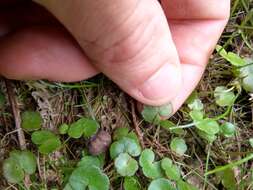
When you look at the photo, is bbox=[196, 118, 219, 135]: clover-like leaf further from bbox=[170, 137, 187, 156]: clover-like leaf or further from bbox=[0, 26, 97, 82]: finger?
bbox=[0, 26, 97, 82]: finger

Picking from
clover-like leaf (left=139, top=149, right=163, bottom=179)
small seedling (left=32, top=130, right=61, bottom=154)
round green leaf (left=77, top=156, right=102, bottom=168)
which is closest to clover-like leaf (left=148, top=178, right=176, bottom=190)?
clover-like leaf (left=139, top=149, right=163, bottom=179)

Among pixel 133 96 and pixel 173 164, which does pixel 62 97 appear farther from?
pixel 173 164

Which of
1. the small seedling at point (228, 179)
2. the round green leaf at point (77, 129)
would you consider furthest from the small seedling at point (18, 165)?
the small seedling at point (228, 179)

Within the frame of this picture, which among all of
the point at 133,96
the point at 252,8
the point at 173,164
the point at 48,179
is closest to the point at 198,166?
the point at 173,164

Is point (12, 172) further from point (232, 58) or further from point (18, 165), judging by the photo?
point (232, 58)

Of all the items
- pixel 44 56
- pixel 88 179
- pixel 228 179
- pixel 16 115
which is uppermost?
pixel 44 56

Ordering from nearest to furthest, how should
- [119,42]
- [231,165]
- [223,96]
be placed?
[119,42]
[231,165]
[223,96]

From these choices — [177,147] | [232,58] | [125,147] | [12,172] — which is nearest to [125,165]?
→ [125,147]
